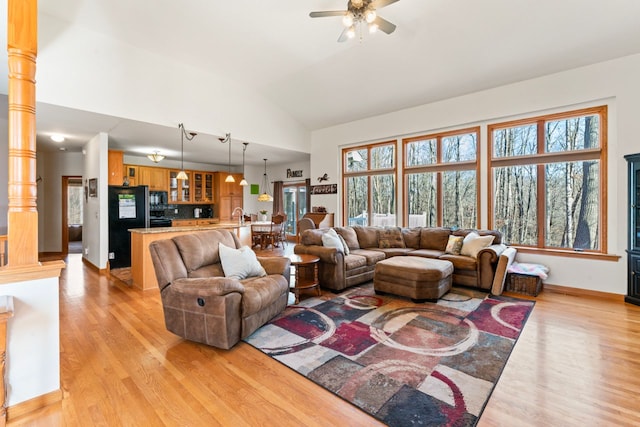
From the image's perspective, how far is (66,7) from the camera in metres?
3.60

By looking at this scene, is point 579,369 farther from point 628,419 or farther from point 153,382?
point 153,382

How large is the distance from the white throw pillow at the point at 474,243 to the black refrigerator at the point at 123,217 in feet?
19.7

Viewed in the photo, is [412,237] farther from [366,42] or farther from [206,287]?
[206,287]

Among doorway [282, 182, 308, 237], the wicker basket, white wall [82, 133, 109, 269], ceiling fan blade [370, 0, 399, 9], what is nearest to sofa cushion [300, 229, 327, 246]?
the wicker basket

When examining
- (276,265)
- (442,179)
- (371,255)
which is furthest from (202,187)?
(442,179)

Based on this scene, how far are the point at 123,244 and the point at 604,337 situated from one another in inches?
285

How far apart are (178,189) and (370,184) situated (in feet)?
18.5

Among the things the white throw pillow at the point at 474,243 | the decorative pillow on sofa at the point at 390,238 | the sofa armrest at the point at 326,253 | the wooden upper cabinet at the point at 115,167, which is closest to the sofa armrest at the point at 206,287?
the sofa armrest at the point at 326,253

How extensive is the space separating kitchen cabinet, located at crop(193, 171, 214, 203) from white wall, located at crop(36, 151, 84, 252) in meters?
2.76

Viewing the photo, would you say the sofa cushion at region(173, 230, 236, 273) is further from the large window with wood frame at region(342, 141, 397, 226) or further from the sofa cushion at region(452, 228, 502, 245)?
the large window with wood frame at region(342, 141, 397, 226)

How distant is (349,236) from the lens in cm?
525

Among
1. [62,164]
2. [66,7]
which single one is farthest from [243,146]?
[62,164]

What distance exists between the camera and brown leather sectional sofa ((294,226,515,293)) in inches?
167

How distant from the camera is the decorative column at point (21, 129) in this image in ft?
5.93
